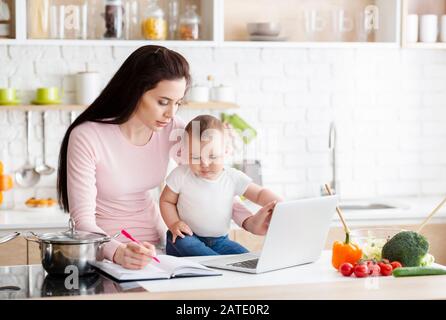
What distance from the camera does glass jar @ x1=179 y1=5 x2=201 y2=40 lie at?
455 cm

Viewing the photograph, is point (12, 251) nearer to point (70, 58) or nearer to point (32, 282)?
point (70, 58)

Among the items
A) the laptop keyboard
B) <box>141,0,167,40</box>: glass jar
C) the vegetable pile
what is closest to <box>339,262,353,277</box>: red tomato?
the vegetable pile

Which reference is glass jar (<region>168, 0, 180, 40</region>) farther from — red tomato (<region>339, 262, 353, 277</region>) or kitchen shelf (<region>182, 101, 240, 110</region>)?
red tomato (<region>339, 262, 353, 277</region>)

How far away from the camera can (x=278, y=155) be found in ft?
16.4

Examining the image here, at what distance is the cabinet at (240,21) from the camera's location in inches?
175

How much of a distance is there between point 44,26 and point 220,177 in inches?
72.7

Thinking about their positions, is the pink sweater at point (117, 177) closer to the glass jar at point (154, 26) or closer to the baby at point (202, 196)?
the baby at point (202, 196)

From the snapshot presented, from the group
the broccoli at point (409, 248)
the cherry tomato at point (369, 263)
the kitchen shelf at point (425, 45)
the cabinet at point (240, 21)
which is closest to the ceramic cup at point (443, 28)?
the kitchen shelf at point (425, 45)

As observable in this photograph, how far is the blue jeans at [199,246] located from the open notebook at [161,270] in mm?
272

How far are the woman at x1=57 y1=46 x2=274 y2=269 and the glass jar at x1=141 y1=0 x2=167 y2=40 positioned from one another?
1.35 meters

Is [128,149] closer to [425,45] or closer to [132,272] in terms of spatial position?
[132,272]

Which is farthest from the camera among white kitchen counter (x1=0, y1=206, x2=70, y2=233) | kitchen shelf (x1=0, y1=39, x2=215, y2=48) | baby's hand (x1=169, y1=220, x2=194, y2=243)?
kitchen shelf (x1=0, y1=39, x2=215, y2=48)
